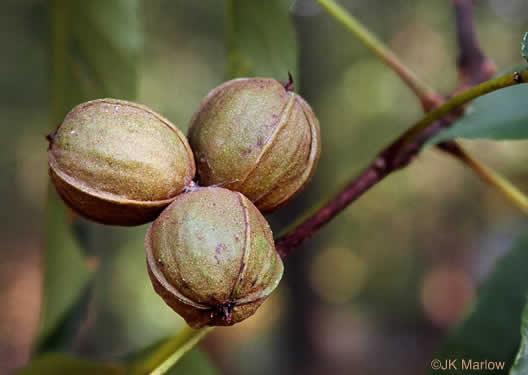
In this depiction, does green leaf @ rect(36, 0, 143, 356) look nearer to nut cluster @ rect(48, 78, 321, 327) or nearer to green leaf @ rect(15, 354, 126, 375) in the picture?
green leaf @ rect(15, 354, 126, 375)

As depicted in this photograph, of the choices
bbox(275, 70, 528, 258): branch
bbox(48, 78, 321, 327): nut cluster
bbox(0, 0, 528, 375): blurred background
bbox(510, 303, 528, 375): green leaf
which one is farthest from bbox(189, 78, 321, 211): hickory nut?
bbox(0, 0, 528, 375): blurred background

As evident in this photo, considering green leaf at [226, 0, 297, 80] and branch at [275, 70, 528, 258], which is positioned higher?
green leaf at [226, 0, 297, 80]

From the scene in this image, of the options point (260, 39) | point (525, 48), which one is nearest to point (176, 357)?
point (525, 48)

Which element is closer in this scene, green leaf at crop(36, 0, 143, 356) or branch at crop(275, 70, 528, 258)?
branch at crop(275, 70, 528, 258)

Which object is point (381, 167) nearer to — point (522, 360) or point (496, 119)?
point (496, 119)

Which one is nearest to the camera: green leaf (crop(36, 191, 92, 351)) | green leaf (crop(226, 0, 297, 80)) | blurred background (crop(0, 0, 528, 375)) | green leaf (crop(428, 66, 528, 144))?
green leaf (crop(428, 66, 528, 144))

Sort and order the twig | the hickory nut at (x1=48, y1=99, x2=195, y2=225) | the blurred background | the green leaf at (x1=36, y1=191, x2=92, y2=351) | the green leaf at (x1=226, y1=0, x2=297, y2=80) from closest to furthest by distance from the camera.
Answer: the hickory nut at (x1=48, y1=99, x2=195, y2=225)
the twig
the green leaf at (x1=226, y1=0, x2=297, y2=80)
the green leaf at (x1=36, y1=191, x2=92, y2=351)
the blurred background
